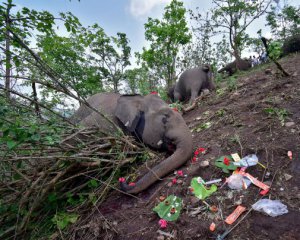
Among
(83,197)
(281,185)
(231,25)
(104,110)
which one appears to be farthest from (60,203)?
(231,25)

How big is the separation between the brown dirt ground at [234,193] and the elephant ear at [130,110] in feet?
3.47

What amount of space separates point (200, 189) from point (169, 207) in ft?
1.24

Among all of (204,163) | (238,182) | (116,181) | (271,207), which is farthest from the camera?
(116,181)

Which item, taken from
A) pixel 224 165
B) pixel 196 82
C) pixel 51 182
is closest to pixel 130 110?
pixel 51 182

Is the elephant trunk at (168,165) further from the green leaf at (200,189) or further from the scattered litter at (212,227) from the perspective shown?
the scattered litter at (212,227)

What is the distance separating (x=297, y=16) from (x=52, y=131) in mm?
19130

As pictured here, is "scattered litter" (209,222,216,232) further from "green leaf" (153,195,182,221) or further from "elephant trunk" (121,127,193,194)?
"elephant trunk" (121,127,193,194)

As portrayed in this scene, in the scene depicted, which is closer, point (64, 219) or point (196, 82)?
point (64, 219)

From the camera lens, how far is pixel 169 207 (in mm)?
2365

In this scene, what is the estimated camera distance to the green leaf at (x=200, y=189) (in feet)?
7.71

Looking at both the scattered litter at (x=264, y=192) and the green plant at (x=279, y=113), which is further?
the green plant at (x=279, y=113)

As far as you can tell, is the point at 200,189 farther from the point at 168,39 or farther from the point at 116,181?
the point at 168,39

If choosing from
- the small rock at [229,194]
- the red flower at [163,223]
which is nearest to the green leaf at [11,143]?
the red flower at [163,223]

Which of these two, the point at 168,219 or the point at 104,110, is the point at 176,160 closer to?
the point at 168,219
